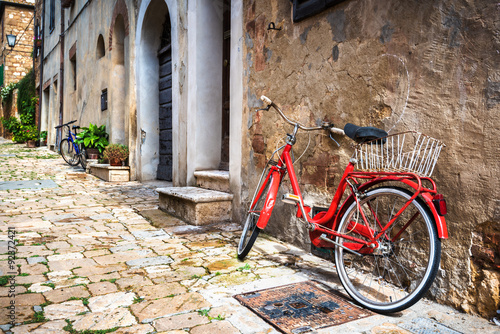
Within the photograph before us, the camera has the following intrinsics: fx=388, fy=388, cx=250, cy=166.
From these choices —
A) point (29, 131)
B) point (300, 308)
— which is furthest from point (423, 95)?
point (29, 131)

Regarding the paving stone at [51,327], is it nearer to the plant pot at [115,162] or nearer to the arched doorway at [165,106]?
the arched doorway at [165,106]

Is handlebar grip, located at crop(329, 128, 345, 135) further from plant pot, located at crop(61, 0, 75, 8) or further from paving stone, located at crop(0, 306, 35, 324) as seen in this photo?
plant pot, located at crop(61, 0, 75, 8)

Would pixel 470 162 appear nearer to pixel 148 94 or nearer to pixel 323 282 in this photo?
pixel 323 282

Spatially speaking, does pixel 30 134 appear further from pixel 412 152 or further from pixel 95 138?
pixel 412 152

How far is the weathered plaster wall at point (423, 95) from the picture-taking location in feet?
6.83

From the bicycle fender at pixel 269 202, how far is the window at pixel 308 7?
1.40 meters

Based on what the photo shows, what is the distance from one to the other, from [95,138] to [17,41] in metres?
16.8

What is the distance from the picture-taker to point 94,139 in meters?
9.18

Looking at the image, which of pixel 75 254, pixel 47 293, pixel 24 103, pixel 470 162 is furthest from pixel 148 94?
pixel 24 103

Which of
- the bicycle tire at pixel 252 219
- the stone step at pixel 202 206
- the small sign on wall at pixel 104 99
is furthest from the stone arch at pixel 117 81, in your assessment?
the bicycle tire at pixel 252 219

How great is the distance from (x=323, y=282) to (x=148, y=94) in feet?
20.1

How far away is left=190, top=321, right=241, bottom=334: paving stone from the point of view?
1.96 metres

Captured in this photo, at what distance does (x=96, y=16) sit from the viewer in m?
10.4

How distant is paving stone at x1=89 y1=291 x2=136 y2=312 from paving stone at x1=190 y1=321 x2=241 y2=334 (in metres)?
0.56
